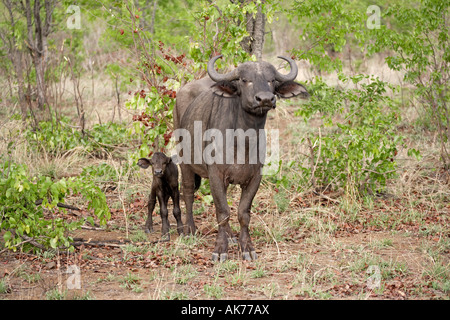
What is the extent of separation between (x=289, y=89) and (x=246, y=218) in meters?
1.58

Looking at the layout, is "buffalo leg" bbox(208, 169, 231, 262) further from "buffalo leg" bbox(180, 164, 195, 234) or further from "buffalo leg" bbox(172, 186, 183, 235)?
"buffalo leg" bbox(172, 186, 183, 235)

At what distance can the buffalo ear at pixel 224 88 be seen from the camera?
20.5 ft

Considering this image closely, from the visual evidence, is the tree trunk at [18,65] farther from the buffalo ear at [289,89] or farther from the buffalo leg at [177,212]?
the buffalo ear at [289,89]

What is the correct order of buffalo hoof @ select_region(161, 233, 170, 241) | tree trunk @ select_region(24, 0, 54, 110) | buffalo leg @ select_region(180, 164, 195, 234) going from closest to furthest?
1. buffalo hoof @ select_region(161, 233, 170, 241)
2. buffalo leg @ select_region(180, 164, 195, 234)
3. tree trunk @ select_region(24, 0, 54, 110)

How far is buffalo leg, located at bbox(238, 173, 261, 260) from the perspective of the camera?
6375 mm

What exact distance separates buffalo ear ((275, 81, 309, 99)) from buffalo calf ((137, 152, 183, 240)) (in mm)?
1899

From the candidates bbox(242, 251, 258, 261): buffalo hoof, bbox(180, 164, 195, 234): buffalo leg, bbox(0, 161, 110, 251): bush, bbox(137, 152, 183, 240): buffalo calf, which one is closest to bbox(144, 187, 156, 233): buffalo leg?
bbox(137, 152, 183, 240): buffalo calf

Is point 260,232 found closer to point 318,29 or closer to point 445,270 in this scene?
point 445,270

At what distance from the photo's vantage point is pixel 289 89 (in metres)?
6.36

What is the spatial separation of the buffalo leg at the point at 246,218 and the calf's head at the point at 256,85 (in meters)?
0.92
